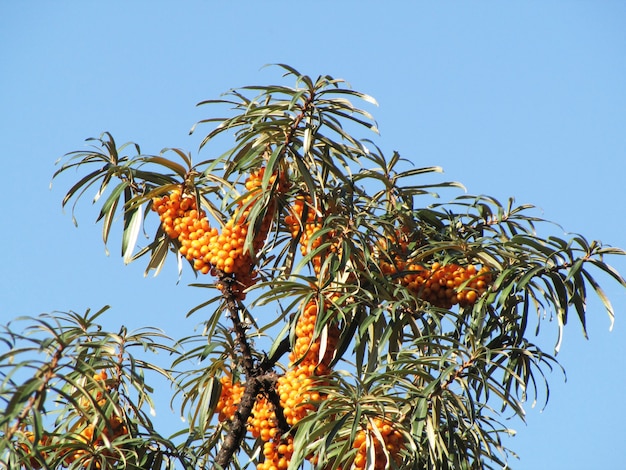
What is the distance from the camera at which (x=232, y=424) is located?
2268mm

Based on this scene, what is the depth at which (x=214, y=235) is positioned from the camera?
2250 mm

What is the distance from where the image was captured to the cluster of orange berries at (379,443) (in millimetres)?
2059

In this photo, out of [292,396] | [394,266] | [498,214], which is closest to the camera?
[292,396]

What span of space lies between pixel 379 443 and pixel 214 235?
0.69 metres

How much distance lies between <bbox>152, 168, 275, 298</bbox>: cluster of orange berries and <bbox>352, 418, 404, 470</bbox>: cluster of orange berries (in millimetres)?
507

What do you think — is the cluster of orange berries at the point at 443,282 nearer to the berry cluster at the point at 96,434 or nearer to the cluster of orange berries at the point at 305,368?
the cluster of orange berries at the point at 305,368

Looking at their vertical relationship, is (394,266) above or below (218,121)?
below

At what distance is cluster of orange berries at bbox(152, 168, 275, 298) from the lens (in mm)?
2211

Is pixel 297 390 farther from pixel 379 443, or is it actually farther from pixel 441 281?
pixel 441 281

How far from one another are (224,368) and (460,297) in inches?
27.6

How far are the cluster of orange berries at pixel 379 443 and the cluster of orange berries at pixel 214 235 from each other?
1.66 ft

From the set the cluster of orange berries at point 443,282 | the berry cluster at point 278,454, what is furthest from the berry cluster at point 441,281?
the berry cluster at point 278,454

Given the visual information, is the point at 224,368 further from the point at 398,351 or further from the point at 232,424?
the point at 398,351

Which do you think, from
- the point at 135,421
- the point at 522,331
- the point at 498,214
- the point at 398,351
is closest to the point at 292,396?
the point at 398,351
